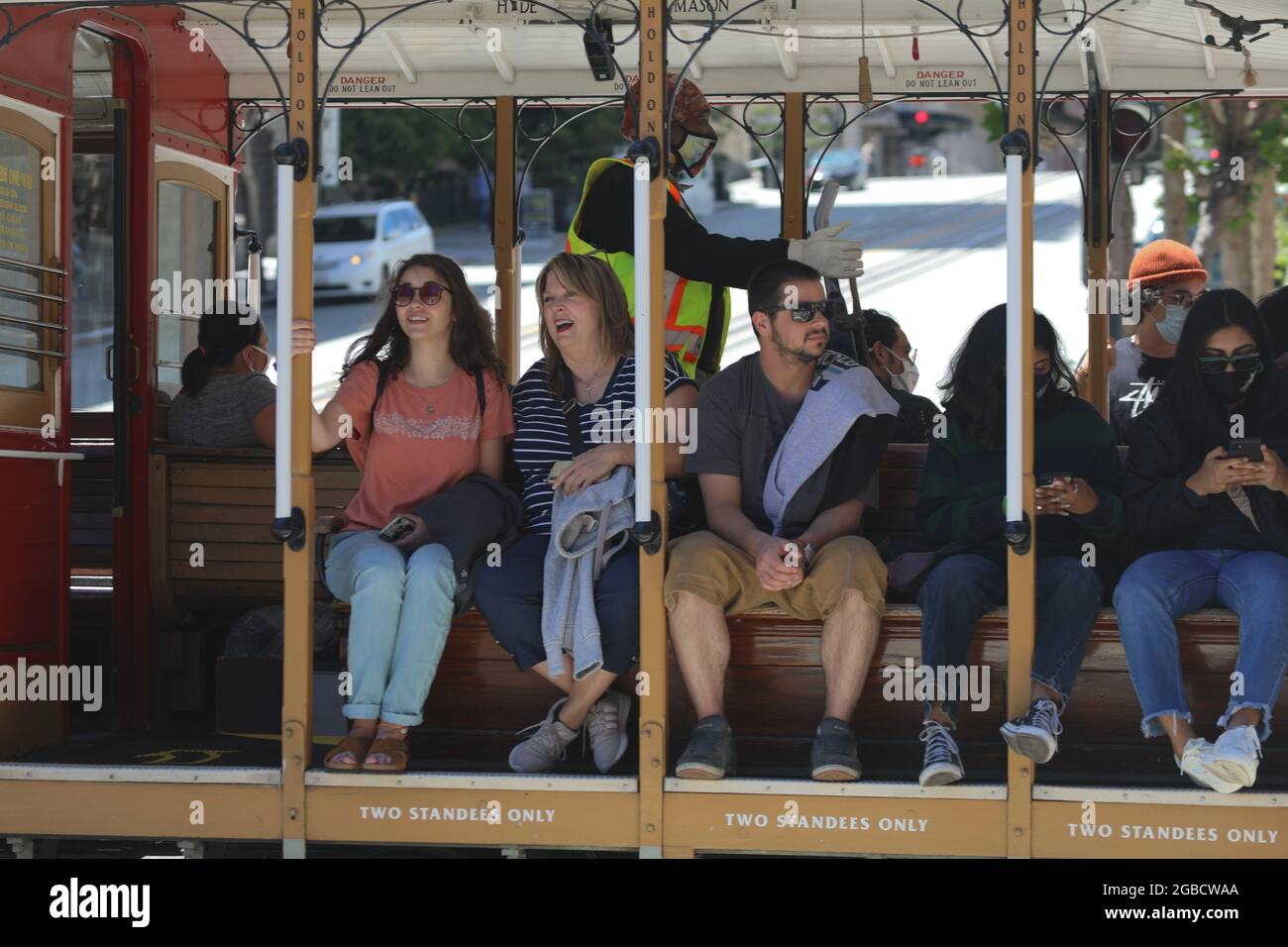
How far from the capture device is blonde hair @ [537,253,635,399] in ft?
17.2

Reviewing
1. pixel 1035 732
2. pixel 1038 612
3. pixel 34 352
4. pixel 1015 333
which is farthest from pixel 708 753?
pixel 34 352

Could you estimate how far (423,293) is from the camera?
5.29 m

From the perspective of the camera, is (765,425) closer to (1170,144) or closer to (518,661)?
(518,661)

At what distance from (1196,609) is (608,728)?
68.2 inches

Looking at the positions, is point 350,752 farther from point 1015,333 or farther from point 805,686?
point 1015,333

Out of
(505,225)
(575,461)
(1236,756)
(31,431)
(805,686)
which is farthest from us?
(505,225)

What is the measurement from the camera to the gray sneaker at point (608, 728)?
5.03 meters

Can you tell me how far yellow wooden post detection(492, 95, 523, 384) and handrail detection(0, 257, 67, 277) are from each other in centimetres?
232

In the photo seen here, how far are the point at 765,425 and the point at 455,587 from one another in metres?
1.05

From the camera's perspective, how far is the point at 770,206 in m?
36.0

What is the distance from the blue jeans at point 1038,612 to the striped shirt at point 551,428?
1011 millimetres

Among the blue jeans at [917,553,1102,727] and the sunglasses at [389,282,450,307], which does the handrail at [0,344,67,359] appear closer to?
the sunglasses at [389,282,450,307]

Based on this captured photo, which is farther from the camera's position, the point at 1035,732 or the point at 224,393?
the point at 224,393

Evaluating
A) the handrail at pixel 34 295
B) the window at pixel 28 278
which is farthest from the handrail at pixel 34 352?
the handrail at pixel 34 295
